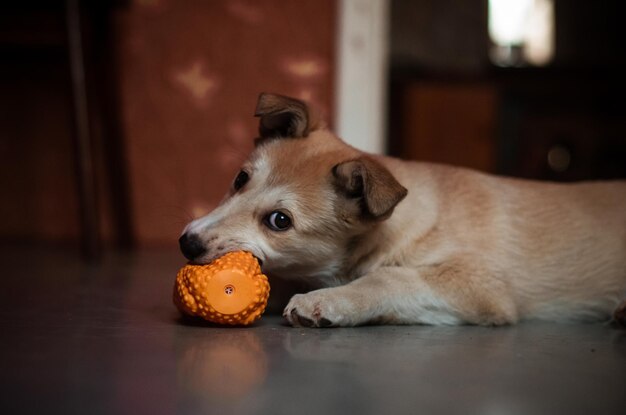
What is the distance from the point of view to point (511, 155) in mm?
6289

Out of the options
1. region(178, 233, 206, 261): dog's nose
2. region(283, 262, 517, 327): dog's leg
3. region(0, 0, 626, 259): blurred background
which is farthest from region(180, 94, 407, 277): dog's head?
region(0, 0, 626, 259): blurred background

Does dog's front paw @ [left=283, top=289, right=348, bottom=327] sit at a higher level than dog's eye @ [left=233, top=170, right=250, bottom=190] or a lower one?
lower

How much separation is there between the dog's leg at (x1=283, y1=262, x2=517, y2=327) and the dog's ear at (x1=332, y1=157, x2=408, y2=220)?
0.70 ft

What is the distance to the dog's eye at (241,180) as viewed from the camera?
2277mm

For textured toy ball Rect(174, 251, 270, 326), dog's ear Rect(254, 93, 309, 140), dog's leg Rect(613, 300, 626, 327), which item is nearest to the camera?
textured toy ball Rect(174, 251, 270, 326)

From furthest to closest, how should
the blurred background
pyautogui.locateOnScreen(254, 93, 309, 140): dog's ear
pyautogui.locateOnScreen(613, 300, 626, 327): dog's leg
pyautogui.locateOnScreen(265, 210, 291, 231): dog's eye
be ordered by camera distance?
the blurred background, pyautogui.locateOnScreen(613, 300, 626, 327): dog's leg, pyautogui.locateOnScreen(254, 93, 309, 140): dog's ear, pyautogui.locateOnScreen(265, 210, 291, 231): dog's eye

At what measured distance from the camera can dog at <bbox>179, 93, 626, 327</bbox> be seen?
2.10 meters

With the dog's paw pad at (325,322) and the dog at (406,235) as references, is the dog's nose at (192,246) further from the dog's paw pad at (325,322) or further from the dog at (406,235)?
the dog's paw pad at (325,322)

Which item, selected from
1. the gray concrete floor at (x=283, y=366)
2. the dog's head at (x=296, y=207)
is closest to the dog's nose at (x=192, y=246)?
the dog's head at (x=296, y=207)

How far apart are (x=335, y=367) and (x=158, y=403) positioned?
16.6 inches

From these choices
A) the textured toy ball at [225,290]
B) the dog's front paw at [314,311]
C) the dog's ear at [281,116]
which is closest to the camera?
the textured toy ball at [225,290]

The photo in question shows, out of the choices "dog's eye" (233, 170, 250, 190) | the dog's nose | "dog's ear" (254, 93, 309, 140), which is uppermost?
"dog's ear" (254, 93, 309, 140)

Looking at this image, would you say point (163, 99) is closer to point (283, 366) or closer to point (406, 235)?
point (406, 235)

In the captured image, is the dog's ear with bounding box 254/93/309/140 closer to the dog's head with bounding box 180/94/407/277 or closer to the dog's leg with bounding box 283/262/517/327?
the dog's head with bounding box 180/94/407/277
